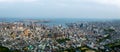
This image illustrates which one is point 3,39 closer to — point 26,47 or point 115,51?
point 26,47

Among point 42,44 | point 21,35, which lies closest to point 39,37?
point 21,35

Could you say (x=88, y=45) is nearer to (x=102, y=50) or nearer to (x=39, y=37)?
(x=102, y=50)

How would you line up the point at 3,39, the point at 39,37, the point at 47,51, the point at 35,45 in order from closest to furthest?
the point at 47,51 < the point at 35,45 < the point at 3,39 < the point at 39,37

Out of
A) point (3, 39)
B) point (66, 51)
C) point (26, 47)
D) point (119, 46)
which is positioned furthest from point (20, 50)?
Result: point (119, 46)

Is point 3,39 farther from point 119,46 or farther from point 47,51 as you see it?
point 119,46

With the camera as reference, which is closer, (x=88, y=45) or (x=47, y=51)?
(x=47, y=51)

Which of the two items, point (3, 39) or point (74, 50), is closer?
point (74, 50)

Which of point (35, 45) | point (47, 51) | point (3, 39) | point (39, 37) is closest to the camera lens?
point (47, 51)
